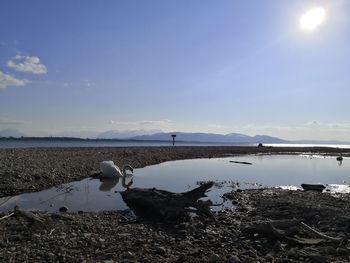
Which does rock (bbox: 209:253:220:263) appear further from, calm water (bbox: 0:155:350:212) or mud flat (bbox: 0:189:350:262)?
calm water (bbox: 0:155:350:212)

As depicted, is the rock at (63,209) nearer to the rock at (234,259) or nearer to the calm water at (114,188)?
the calm water at (114,188)

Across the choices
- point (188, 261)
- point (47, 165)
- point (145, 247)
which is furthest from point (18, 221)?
point (47, 165)

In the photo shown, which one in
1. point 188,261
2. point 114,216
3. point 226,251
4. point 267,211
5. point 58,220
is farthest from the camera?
point 267,211

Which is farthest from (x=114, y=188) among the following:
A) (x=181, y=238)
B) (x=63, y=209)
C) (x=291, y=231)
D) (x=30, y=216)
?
(x=291, y=231)

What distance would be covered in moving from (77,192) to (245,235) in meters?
12.4

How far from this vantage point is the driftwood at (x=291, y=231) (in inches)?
458

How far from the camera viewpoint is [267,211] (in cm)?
1714

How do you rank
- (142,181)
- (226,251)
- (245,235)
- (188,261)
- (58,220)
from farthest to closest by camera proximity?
1. (142,181)
2. (58,220)
3. (245,235)
4. (226,251)
5. (188,261)

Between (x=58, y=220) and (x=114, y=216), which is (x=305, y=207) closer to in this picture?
(x=114, y=216)

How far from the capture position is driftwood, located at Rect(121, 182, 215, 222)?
1525 cm

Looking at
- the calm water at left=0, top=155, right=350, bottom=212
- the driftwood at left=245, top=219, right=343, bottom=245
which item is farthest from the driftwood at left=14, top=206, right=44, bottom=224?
the driftwood at left=245, top=219, right=343, bottom=245

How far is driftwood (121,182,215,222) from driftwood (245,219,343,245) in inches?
114

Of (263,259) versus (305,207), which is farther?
(305,207)

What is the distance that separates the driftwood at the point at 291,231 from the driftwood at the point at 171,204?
2.89 metres
